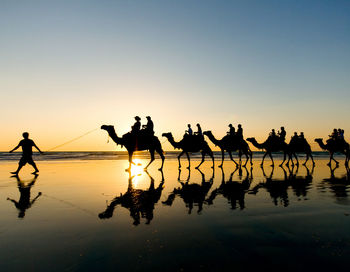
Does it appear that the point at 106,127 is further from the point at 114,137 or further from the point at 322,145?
the point at 322,145

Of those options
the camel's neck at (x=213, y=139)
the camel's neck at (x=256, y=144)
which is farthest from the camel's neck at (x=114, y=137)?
the camel's neck at (x=256, y=144)

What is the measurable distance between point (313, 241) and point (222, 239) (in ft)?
3.98

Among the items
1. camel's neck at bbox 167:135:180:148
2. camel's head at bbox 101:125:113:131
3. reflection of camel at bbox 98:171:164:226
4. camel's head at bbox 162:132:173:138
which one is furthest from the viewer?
camel's neck at bbox 167:135:180:148

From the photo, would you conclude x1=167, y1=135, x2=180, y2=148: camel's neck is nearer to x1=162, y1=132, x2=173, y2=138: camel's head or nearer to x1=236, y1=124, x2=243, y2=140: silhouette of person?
x1=162, y1=132, x2=173, y2=138: camel's head

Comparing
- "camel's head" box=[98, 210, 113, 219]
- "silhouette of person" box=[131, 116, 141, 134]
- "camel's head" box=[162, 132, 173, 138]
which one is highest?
"silhouette of person" box=[131, 116, 141, 134]

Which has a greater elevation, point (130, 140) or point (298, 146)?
point (130, 140)

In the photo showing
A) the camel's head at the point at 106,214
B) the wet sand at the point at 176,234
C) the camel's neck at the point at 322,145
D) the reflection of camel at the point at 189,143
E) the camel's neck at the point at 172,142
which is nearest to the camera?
the wet sand at the point at 176,234

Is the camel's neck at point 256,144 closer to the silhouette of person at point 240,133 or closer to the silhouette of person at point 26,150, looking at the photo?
the silhouette of person at point 240,133

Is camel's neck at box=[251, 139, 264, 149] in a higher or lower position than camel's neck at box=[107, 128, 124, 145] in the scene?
Answer: lower

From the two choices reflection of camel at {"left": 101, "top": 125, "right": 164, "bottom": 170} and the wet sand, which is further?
reflection of camel at {"left": 101, "top": 125, "right": 164, "bottom": 170}

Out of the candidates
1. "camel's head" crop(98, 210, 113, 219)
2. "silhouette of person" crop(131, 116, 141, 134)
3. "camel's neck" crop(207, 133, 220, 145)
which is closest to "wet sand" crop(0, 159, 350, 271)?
"camel's head" crop(98, 210, 113, 219)

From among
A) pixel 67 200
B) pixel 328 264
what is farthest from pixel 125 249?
pixel 67 200

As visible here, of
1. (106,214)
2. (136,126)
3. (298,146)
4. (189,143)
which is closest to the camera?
(106,214)

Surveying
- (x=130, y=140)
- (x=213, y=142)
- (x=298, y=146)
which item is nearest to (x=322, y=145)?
(x=298, y=146)
